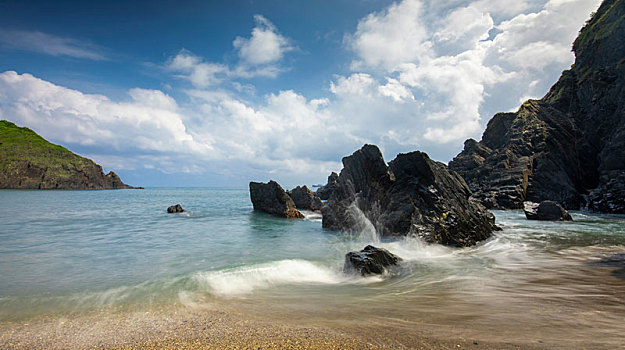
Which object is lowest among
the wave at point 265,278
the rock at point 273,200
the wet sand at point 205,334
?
the wave at point 265,278

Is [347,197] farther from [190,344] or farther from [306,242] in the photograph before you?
[190,344]

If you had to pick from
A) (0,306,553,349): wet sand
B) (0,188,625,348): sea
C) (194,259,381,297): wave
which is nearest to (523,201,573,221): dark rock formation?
(0,188,625,348): sea

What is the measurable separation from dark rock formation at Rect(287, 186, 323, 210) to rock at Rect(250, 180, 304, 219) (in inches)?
267

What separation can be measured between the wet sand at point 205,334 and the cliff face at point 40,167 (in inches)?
5287

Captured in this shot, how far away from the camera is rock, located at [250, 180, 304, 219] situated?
26281mm

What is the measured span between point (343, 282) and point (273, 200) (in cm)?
2128

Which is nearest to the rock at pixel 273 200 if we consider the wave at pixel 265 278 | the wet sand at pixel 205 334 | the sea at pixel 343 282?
the sea at pixel 343 282

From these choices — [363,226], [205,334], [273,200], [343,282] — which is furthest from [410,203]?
[273,200]

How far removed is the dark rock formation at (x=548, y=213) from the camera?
1925 centimetres

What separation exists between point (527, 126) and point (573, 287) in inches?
1729

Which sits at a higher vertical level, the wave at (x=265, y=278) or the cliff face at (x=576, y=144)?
the cliff face at (x=576, y=144)

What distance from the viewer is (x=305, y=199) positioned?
35562mm

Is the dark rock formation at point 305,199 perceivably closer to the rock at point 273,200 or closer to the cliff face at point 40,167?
the rock at point 273,200

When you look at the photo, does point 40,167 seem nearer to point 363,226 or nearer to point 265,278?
point 363,226
